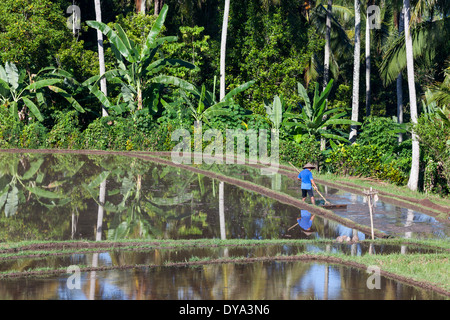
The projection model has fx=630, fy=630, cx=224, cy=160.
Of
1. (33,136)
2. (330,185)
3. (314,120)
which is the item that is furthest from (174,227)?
(33,136)

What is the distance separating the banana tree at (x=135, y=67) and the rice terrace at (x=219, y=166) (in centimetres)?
10

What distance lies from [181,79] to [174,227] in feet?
48.8

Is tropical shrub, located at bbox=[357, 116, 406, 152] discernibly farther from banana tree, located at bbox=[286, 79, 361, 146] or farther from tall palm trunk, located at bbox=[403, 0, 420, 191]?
tall palm trunk, located at bbox=[403, 0, 420, 191]

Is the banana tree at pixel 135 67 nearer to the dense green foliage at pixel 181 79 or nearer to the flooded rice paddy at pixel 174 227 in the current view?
the dense green foliage at pixel 181 79

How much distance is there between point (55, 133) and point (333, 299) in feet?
67.5

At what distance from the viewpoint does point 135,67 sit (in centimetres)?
2609

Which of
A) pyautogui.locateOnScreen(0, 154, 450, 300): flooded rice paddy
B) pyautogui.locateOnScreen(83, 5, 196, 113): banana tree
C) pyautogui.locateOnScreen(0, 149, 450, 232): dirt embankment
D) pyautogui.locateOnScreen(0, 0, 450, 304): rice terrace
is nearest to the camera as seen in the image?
pyautogui.locateOnScreen(0, 154, 450, 300): flooded rice paddy

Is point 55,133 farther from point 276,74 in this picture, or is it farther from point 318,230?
point 318,230

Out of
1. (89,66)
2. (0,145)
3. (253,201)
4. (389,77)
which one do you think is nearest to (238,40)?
(89,66)

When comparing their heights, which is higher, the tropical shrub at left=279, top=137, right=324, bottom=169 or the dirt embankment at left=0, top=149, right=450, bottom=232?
the tropical shrub at left=279, top=137, right=324, bottom=169

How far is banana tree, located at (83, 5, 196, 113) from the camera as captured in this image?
2575 cm

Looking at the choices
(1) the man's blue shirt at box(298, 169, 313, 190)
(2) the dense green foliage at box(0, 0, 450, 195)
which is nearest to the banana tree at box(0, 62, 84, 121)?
(2) the dense green foliage at box(0, 0, 450, 195)

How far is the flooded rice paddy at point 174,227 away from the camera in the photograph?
7.98 meters

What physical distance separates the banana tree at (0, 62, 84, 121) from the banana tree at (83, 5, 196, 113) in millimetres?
1461
